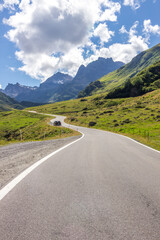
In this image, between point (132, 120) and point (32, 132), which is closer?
point (32, 132)

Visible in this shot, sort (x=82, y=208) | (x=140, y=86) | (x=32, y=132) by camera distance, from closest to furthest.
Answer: (x=82, y=208) < (x=32, y=132) < (x=140, y=86)

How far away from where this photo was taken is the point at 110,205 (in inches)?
115

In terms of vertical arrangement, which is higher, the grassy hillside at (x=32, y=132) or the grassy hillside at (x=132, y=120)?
the grassy hillside at (x=132, y=120)

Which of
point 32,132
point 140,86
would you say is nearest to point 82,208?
point 32,132

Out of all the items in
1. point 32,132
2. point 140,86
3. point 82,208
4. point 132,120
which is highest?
point 140,86

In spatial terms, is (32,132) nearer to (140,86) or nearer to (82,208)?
(82,208)

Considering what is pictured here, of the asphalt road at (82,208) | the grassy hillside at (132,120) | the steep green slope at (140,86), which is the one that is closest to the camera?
the asphalt road at (82,208)

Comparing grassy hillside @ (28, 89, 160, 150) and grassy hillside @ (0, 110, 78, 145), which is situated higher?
grassy hillside @ (28, 89, 160, 150)

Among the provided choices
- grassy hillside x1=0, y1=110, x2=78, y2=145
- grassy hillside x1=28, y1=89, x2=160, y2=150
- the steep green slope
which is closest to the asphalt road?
grassy hillside x1=28, y1=89, x2=160, y2=150

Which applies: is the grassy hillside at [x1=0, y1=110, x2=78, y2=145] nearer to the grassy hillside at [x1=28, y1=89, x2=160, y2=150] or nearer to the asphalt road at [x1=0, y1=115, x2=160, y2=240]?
the grassy hillside at [x1=28, y1=89, x2=160, y2=150]

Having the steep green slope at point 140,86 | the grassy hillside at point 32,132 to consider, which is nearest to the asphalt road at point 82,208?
the grassy hillside at point 32,132

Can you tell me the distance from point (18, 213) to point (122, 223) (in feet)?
6.20

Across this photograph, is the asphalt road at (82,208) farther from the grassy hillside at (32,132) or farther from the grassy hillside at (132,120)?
the grassy hillside at (32,132)

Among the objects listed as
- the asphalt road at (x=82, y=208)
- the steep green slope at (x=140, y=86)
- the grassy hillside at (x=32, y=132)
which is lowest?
the grassy hillside at (x=32, y=132)
